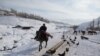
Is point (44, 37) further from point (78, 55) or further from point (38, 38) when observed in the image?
point (78, 55)

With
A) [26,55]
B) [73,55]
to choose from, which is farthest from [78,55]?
[26,55]

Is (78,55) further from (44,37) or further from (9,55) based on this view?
(9,55)

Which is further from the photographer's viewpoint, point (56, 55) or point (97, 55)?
point (97, 55)

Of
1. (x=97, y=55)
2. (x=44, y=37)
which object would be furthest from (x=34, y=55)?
(x=97, y=55)

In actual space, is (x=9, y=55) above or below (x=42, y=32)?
below

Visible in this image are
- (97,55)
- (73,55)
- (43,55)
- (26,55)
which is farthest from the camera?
(97,55)

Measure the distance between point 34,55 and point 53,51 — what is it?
1.98 meters

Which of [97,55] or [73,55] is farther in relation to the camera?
[97,55]

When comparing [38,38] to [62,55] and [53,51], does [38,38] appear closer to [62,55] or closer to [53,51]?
[53,51]

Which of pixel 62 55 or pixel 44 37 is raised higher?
pixel 44 37

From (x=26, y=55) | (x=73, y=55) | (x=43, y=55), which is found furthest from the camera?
(x=73, y=55)

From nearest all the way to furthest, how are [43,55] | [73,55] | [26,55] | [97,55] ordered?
[43,55], [26,55], [73,55], [97,55]

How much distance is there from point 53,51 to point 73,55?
193 centimetres

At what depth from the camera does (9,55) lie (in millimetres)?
17469
